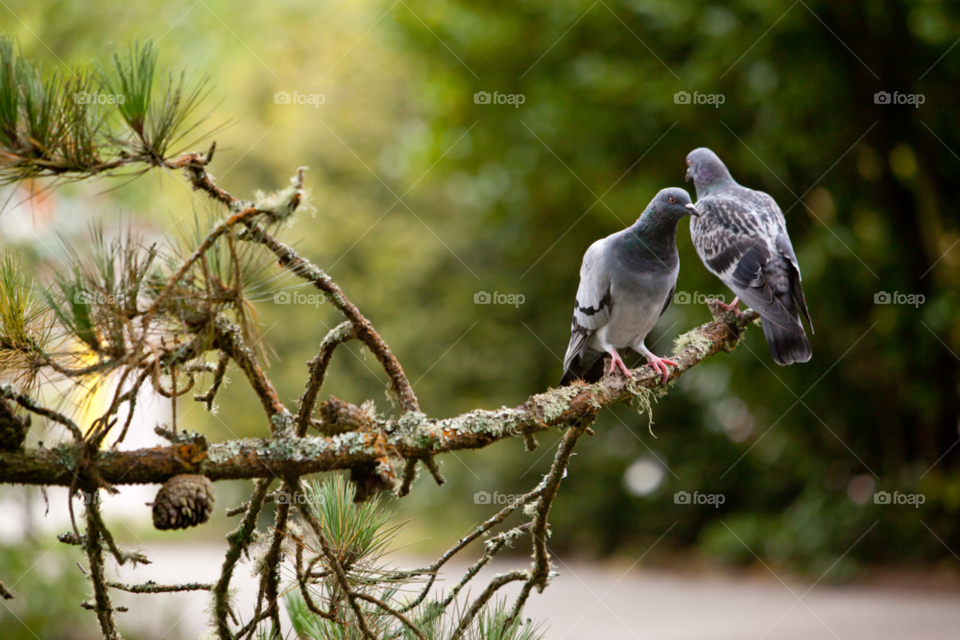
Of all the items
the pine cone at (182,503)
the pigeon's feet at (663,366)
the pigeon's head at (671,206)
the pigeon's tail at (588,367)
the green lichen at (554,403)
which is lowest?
the pine cone at (182,503)

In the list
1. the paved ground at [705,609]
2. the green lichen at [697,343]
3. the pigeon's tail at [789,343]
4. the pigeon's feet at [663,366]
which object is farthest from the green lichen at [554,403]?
the paved ground at [705,609]

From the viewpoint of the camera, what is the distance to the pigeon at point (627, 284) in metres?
2.41

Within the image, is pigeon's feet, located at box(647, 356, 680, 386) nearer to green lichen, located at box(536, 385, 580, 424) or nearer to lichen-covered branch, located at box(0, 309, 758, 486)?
lichen-covered branch, located at box(0, 309, 758, 486)

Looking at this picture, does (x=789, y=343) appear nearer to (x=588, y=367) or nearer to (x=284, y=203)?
(x=588, y=367)

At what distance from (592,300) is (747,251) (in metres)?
0.80

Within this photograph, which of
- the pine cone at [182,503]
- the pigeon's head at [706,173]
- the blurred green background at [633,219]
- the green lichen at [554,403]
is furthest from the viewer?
the blurred green background at [633,219]

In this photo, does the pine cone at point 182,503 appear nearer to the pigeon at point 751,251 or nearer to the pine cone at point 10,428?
the pine cone at point 10,428

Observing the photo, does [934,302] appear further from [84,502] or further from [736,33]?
[84,502]

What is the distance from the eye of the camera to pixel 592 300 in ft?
8.34

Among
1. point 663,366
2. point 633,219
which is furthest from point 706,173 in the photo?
point 633,219

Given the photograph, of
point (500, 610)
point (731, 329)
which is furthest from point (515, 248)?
point (500, 610)

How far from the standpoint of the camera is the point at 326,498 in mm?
1447

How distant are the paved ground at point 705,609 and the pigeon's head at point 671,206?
3.90 metres

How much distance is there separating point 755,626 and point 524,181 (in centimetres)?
489
